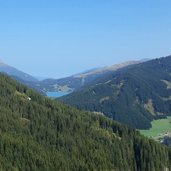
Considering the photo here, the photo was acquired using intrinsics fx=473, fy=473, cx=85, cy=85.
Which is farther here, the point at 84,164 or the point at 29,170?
the point at 84,164

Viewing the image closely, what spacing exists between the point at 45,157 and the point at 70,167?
1064 cm

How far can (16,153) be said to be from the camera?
607 ft

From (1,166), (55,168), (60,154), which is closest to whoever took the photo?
(1,166)

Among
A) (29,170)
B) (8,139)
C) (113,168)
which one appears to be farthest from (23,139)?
(113,168)

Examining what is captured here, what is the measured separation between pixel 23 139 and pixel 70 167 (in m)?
25.6

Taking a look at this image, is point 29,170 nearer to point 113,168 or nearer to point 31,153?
point 31,153

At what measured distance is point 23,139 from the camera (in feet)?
651

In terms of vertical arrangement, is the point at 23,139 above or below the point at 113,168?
above

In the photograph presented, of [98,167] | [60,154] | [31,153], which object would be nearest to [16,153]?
[31,153]

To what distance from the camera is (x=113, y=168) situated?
646 ft

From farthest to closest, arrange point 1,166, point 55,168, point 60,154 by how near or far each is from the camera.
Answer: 1. point 60,154
2. point 55,168
3. point 1,166

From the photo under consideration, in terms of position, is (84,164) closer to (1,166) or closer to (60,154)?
(60,154)

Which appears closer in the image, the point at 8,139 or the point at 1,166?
the point at 1,166

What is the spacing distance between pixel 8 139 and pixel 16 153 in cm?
925
